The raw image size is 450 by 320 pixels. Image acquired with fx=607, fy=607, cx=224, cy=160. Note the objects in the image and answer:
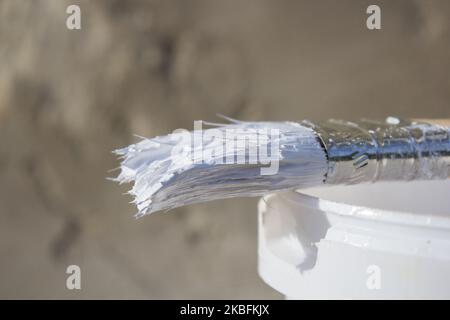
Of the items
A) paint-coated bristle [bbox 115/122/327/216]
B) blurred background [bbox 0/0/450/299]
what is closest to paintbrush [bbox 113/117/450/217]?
paint-coated bristle [bbox 115/122/327/216]

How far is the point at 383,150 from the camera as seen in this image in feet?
1.71

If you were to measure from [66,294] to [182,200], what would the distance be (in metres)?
0.90

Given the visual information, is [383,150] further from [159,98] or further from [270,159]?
[159,98]

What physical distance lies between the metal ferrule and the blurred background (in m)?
0.70

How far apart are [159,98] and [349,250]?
87 centimetres

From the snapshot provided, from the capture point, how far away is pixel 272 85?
1262 mm

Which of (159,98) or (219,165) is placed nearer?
(219,165)

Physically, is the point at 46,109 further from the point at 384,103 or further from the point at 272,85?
the point at 384,103

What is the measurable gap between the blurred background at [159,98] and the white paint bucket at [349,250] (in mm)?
727

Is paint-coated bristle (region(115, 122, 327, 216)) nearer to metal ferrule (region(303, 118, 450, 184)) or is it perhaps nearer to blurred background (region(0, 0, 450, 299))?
metal ferrule (region(303, 118, 450, 184))

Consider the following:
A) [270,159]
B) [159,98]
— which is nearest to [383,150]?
[270,159]

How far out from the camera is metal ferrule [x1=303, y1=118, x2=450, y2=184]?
51cm

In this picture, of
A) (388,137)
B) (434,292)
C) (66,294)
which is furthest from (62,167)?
(434,292)

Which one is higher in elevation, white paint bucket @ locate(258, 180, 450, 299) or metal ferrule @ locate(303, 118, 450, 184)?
metal ferrule @ locate(303, 118, 450, 184)
